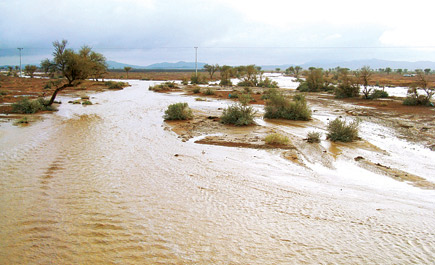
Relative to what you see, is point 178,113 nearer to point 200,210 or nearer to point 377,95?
point 200,210

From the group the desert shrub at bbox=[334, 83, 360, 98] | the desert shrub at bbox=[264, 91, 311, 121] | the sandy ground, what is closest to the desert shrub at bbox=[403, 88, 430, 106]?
the sandy ground

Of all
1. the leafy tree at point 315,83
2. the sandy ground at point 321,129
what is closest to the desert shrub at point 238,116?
the sandy ground at point 321,129

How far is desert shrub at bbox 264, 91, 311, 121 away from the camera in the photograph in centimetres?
1575

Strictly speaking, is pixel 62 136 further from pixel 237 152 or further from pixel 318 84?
pixel 318 84

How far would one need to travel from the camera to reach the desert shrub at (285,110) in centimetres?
1575

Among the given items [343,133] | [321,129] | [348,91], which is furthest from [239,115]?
[348,91]

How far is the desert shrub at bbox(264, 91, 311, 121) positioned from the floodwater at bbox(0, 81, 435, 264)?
6908 millimetres

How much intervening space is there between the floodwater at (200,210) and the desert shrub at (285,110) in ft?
22.7

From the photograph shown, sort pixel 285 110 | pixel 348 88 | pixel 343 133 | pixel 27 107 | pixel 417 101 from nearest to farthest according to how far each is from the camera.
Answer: pixel 343 133, pixel 285 110, pixel 27 107, pixel 417 101, pixel 348 88

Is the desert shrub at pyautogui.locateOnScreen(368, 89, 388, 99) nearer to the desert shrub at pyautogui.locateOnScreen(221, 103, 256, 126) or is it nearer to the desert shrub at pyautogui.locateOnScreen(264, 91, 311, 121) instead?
the desert shrub at pyautogui.locateOnScreen(264, 91, 311, 121)

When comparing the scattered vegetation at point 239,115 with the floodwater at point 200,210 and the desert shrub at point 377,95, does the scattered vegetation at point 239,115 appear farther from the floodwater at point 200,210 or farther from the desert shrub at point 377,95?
the desert shrub at point 377,95

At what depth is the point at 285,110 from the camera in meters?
16.2

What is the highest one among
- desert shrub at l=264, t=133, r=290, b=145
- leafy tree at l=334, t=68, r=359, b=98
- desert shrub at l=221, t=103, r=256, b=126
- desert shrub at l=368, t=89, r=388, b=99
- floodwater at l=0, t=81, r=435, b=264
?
leafy tree at l=334, t=68, r=359, b=98

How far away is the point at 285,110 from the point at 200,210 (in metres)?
11.9
